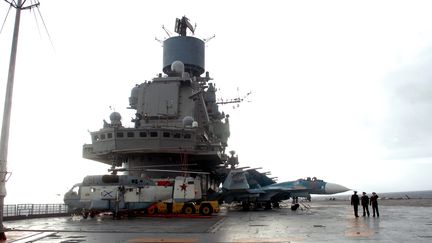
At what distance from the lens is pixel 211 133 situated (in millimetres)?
43219

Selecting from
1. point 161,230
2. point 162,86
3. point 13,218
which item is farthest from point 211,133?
point 161,230

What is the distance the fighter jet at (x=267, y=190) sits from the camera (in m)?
32.6

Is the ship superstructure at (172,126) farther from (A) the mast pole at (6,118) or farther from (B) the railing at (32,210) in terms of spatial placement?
(A) the mast pole at (6,118)

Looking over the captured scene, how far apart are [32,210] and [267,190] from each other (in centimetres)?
1791

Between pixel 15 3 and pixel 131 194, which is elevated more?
pixel 15 3

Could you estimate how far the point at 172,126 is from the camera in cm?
3391

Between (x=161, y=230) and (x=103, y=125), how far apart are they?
20629 millimetres

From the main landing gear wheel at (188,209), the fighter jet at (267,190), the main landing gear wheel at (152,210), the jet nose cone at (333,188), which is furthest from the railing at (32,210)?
the jet nose cone at (333,188)

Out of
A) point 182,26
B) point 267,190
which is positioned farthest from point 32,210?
point 182,26

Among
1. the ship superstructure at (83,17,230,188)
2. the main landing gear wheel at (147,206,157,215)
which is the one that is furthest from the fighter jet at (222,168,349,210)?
the main landing gear wheel at (147,206,157,215)

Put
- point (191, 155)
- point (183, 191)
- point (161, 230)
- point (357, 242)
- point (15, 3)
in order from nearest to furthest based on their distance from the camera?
point (357, 242), point (15, 3), point (161, 230), point (183, 191), point (191, 155)

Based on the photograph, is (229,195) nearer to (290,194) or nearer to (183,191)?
(290,194)

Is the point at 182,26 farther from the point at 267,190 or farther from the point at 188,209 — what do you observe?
the point at 188,209

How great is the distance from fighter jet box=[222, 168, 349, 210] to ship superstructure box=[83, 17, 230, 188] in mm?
2965
